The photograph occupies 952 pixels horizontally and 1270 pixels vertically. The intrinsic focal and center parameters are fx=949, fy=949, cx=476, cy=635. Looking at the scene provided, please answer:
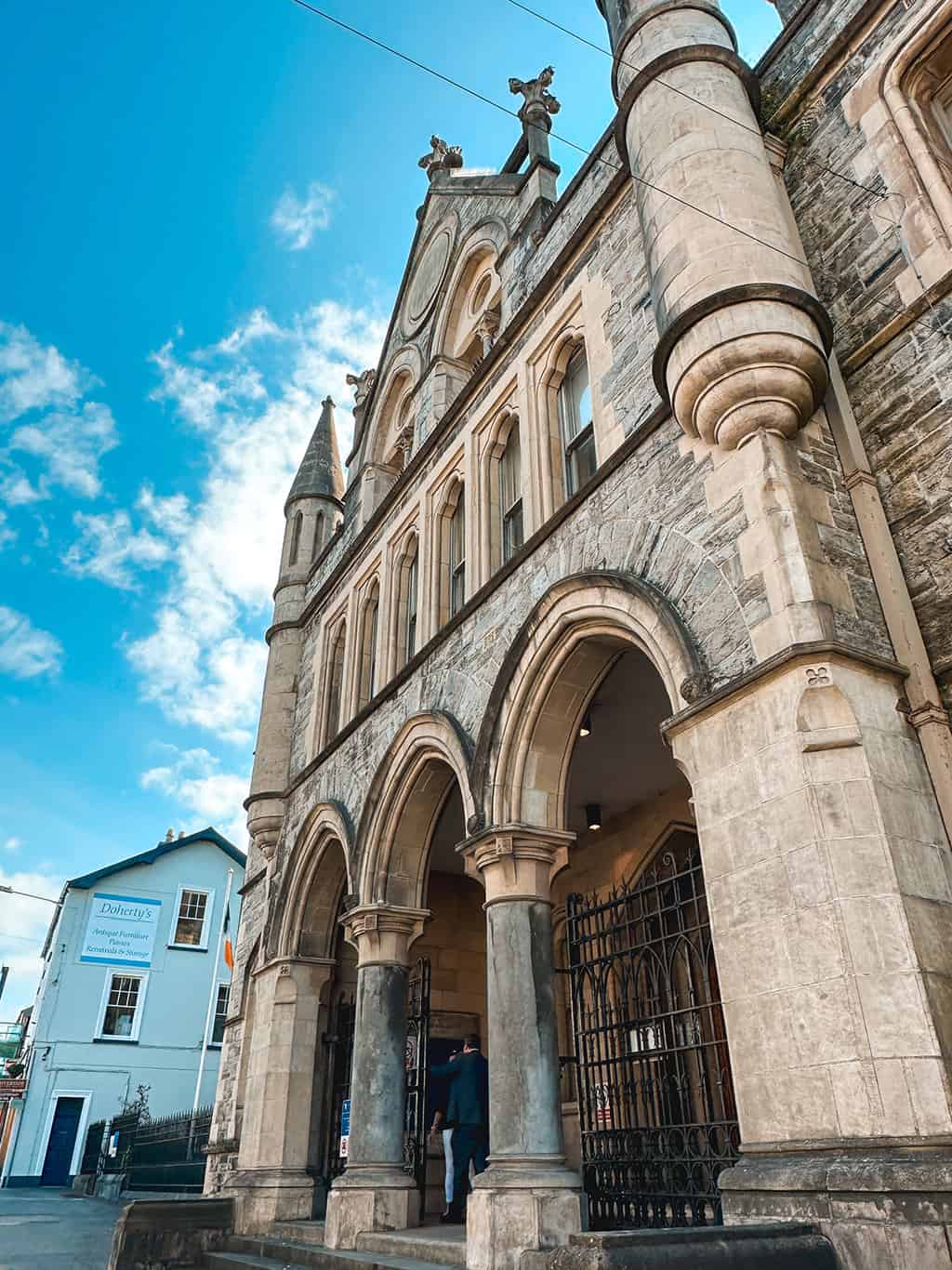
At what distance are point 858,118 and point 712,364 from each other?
104 inches

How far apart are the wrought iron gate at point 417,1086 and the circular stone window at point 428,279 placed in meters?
8.97

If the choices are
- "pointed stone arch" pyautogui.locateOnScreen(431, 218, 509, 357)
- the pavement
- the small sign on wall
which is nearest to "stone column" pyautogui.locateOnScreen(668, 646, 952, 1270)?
the pavement

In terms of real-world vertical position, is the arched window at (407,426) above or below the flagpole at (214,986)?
above

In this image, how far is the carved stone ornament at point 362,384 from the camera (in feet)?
52.4

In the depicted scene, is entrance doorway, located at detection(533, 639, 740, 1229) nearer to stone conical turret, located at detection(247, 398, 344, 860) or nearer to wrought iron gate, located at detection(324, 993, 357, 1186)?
wrought iron gate, located at detection(324, 993, 357, 1186)

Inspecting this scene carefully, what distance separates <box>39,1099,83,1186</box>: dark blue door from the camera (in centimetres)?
2473

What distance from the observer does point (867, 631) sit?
17.0ft

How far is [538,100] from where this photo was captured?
39.8 feet

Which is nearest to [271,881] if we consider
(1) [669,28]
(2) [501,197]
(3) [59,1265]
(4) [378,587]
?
(4) [378,587]

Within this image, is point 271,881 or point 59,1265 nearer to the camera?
point 59,1265

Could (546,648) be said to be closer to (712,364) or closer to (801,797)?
(712,364)

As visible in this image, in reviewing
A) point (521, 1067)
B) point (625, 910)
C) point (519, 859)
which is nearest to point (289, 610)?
point (519, 859)

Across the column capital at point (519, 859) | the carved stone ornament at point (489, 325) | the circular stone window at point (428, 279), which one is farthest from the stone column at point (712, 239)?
the circular stone window at point (428, 279)

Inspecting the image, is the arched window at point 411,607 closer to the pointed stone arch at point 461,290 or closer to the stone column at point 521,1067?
the pointed stone arch at point 461,290
